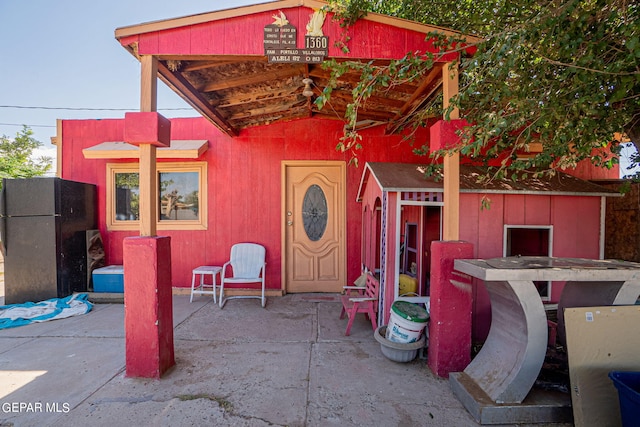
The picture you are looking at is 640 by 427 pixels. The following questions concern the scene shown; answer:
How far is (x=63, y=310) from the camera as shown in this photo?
428 cm

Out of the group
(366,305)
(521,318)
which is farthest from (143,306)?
(521,318)

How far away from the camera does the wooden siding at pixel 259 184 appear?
5227mm

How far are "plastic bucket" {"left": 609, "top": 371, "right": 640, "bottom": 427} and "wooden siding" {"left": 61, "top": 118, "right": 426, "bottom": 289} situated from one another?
11.8 ft

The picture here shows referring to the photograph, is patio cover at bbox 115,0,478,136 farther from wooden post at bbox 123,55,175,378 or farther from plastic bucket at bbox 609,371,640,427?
plastic bucket at bbox 609,371,640,427

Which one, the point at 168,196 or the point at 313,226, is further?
the point at 168,196

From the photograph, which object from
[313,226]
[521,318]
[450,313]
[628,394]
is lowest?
[628,394]

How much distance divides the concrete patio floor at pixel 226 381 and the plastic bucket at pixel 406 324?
0.87ft

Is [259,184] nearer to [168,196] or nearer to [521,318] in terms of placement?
[168,196]

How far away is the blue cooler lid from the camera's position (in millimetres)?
2731

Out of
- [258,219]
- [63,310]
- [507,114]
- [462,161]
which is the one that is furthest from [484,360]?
[63,310]

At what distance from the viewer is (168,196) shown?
5398 millimetres

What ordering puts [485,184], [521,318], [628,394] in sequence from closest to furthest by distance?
[628,394]
[521,318]
[485,184]

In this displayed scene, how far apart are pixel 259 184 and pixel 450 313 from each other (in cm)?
375

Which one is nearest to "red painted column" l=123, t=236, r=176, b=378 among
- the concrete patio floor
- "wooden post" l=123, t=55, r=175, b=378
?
"wooden post" l=123, t=55, r=175, b=378
